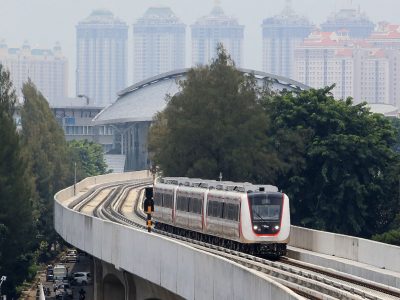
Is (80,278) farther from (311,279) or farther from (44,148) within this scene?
(311,279)

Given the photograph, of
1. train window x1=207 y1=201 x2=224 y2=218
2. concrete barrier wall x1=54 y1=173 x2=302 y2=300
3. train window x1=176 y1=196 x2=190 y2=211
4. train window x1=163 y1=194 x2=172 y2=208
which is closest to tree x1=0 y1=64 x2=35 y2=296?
concrete barrier wall x1=54 y1=173 x2=302 y2=300

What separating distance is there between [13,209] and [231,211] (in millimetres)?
39074

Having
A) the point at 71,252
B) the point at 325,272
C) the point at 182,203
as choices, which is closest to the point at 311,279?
the point at 325,272

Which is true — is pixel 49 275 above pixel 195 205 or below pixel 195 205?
below

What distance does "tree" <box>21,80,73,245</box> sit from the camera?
467 feet

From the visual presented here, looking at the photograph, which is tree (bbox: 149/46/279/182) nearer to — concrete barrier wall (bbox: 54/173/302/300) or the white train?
concrete barrier wall (bbox: 54/173/302/300)

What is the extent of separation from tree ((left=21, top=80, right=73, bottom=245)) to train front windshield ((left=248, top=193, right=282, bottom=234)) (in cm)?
7383

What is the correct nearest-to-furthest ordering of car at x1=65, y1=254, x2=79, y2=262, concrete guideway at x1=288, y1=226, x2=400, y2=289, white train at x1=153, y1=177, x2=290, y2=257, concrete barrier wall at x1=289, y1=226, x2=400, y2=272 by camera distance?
concrete guideway at x1=288, y1=226, x2=400, y2=289 → concrete barrier wall at x1=289, y1=226, x2=400, y2=272 → white train at x1=153, y1=177, x2=290, y2=257 → car at x1=65, y1=254, x2=79, y2=262

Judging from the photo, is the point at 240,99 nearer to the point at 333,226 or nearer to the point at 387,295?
the point at 333,226

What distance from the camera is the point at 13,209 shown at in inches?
4026

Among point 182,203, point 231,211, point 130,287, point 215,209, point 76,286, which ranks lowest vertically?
point 76,286

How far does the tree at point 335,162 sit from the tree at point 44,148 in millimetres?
36305

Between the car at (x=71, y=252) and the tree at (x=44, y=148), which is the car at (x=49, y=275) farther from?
the car at (x=71, y=252)

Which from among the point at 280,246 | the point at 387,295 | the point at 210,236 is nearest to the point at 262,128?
the point at 210,236
